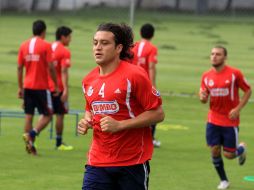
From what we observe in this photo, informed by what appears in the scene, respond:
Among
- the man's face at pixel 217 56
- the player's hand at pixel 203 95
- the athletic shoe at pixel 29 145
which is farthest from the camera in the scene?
the athletic shoe at pixel 29 145

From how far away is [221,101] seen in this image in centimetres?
1410

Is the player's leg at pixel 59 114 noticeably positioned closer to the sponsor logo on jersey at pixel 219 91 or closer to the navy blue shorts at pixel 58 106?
the navy blue shorts at pixel 58 106

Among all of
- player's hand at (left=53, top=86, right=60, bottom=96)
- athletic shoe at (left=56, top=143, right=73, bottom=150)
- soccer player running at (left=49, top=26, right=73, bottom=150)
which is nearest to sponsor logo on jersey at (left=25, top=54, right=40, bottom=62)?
soccer player running at (left=49, top=26, right=73, bottom=150)

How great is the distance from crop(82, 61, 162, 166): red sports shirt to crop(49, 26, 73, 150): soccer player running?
841 cm

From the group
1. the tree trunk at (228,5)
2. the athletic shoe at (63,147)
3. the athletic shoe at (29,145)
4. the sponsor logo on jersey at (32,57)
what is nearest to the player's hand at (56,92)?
the sponsor logo on jersey at (32,57)

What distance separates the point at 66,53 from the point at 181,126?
479 centimetres

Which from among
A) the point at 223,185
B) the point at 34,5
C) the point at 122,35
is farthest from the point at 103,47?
the point at 34,5

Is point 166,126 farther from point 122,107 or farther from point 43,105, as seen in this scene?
point 122,107

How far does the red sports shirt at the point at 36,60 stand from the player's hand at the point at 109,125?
27.3 ft

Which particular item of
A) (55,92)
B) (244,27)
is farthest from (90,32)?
(55,92)

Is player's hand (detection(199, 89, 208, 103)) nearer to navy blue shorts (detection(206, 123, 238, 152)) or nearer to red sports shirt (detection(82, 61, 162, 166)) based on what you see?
navy blue shorts (detection(206, 123, 238, 152))

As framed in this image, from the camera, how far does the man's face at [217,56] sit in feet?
45.4

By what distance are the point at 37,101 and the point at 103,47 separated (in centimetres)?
859

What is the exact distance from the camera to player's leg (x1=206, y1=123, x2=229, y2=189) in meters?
13.9
